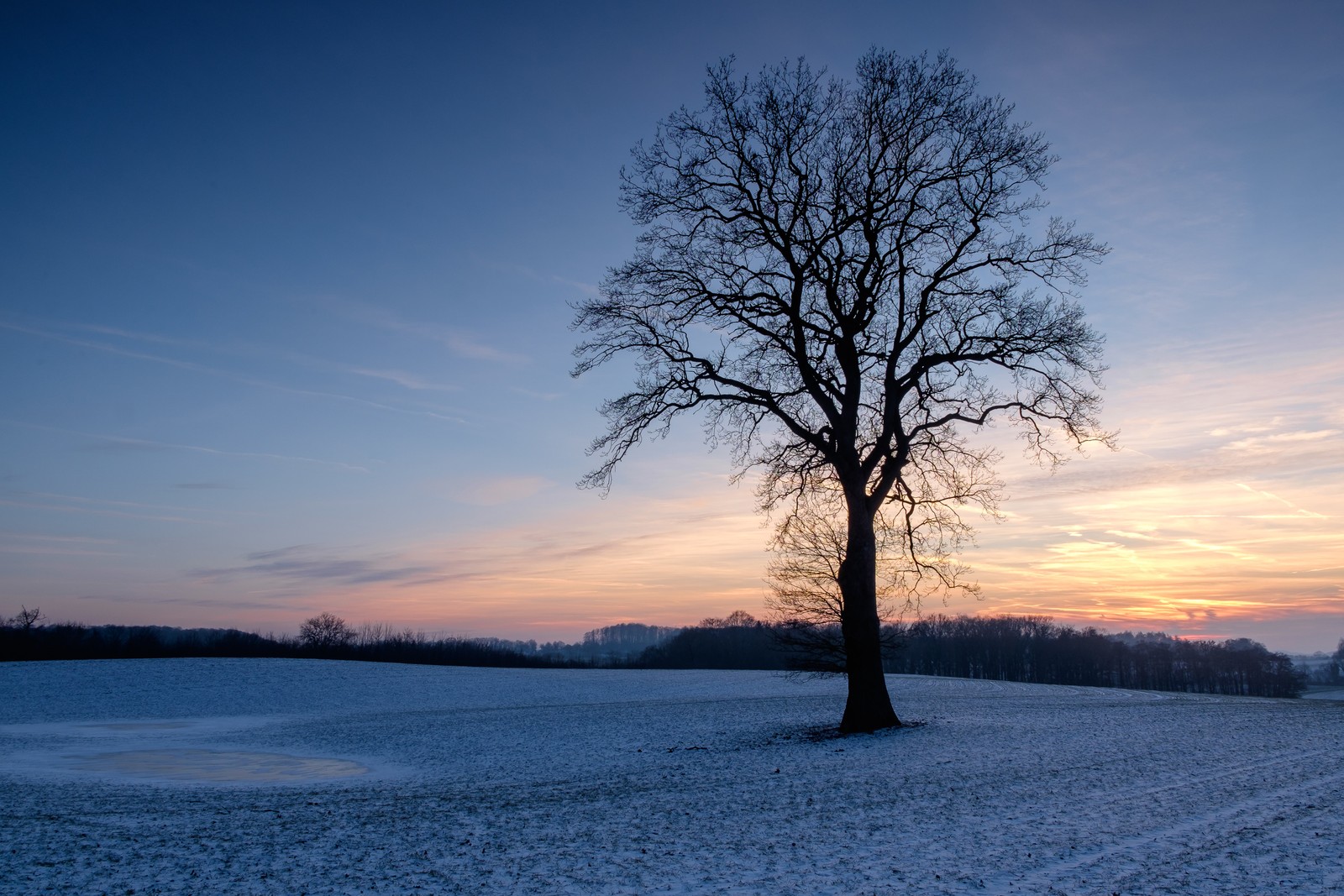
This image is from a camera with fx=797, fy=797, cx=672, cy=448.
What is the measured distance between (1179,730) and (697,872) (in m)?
17.4

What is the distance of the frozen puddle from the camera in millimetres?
16656

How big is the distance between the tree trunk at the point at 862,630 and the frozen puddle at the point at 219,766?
456 inches

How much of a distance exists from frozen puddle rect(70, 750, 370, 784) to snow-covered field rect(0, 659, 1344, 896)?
0.55 ft

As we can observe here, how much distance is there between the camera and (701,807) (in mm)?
11180

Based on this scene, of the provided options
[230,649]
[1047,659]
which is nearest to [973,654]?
[1047,659]

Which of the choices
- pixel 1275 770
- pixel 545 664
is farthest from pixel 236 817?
pixel 545 664

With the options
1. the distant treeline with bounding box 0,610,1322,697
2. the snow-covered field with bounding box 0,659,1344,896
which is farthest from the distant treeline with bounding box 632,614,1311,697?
the snow-covered field with bounding box 0,659,1344,896

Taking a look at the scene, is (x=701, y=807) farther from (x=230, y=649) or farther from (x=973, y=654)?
(x=973, y=654)

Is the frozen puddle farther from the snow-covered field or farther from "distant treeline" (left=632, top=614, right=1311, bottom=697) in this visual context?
"distant treeline" (left=632, top=614, right=1311, bottom=697)

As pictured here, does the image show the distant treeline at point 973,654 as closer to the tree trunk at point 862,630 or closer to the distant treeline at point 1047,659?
the distant treeline at point 1047,659

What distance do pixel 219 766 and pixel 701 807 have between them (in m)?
13.9

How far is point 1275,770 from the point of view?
509 inches

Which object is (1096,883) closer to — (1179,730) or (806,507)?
(806,507)

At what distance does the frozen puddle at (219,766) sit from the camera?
16656mm
